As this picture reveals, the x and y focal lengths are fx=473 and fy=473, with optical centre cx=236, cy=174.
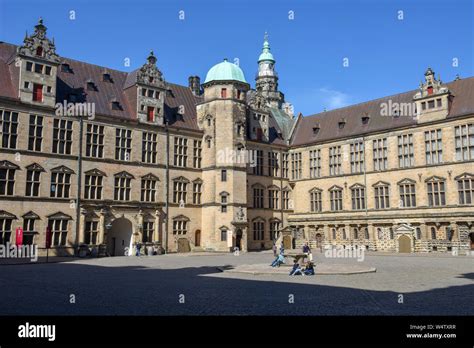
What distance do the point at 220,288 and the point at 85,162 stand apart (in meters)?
28.5

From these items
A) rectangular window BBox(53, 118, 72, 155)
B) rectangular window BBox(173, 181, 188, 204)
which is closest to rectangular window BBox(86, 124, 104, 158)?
rectangular window BBox(53, 118, 72, 155)

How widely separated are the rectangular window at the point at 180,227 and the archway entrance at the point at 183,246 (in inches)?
33.1

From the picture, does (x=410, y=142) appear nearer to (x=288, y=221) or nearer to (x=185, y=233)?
(x=288, y=221)

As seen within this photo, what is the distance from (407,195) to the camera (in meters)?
48.5

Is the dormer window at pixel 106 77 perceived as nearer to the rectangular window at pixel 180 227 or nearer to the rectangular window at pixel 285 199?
the rectangular window at pixel 180 227

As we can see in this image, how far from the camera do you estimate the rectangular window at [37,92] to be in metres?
40.3

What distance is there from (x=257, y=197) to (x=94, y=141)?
2045cm

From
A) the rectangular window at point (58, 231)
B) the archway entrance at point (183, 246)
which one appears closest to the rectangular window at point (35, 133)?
the rectangular window at point (58, 231)

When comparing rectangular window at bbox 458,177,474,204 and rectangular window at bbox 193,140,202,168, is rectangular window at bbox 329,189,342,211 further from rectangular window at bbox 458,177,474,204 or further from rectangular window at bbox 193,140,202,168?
rectangular window at bbox 193,140,202,168

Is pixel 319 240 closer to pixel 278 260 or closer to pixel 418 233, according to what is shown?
pixel 418 233

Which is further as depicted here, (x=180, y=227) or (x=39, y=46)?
(x=180, y=227)

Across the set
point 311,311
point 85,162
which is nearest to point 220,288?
point 311,311

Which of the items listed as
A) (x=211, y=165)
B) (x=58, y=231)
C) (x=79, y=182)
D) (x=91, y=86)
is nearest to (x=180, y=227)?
(x=211, y=165)

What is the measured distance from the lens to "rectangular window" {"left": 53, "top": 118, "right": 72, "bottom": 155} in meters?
41.2
